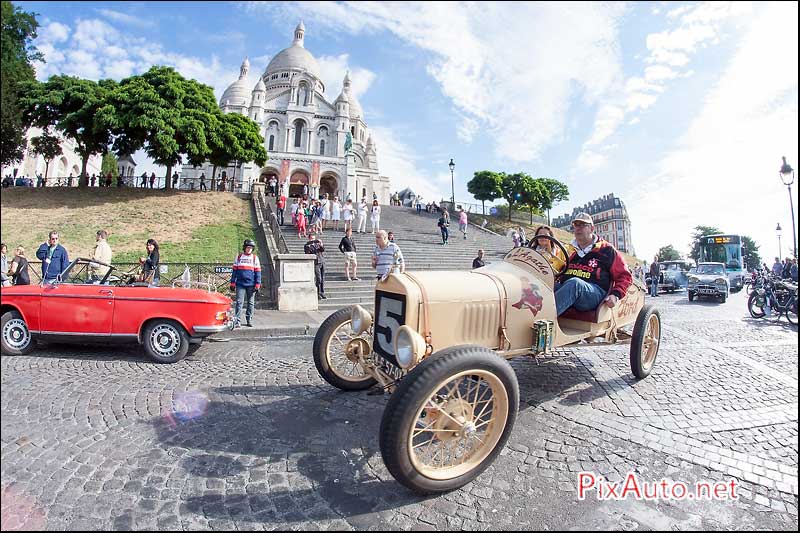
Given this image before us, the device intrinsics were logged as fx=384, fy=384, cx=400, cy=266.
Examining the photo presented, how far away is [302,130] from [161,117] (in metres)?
39.6

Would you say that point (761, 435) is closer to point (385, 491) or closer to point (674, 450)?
point (674, 450)

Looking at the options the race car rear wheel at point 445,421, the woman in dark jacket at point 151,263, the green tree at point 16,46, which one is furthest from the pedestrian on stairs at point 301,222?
the green tree at point 16,46

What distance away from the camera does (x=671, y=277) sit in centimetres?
2028

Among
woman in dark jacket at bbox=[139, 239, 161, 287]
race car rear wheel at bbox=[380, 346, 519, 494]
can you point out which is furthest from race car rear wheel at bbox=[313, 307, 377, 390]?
woman in dark jacket at bbox=[139, 239, 161, 287]

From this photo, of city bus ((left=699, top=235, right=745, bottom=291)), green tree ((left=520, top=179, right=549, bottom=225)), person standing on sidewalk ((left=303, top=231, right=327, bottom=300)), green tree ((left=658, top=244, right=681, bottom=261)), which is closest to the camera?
person standing on sidewalk ((left=303, top=231, right=327, bottom=300))

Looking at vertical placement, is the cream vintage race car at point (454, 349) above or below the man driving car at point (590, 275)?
below

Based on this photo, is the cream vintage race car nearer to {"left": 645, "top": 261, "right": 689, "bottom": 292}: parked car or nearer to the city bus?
{"left": 645, "top": 261, "right": 689, "bottom": 292}: parked car

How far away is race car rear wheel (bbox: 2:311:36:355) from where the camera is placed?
5.10 metres

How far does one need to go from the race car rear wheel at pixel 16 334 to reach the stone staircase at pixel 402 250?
19.5 ft

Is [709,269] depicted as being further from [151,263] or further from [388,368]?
[151,263]

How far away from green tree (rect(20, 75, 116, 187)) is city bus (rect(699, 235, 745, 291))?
36774 millimetres

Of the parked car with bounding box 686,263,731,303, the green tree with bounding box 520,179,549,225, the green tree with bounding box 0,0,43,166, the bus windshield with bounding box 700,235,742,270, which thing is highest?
the green tree with bounding box 520,179,549,225

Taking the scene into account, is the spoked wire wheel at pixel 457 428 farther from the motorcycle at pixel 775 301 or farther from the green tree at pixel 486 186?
the green tree at pixel 486 186

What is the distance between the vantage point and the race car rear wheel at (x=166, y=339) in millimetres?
5340
